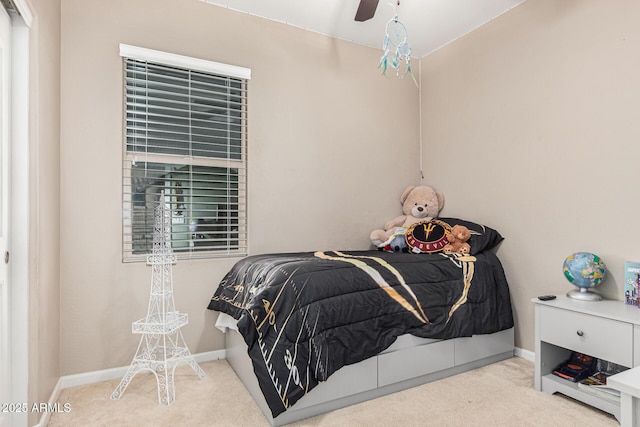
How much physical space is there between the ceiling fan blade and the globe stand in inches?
80.5

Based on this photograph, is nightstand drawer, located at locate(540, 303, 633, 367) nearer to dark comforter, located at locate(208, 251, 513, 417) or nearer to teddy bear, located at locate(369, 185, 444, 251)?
dark comforter, located at locate(208, 251, 513, 417)

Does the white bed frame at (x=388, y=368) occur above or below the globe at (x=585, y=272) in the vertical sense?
below

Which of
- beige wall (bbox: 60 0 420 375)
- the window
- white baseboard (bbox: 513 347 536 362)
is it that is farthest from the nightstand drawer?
the window

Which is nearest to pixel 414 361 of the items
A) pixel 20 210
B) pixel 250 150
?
pixel 250 150

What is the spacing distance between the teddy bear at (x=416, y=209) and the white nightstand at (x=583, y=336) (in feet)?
4.27

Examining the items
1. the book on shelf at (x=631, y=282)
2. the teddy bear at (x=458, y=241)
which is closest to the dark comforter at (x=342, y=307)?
the teddy bear at (x=458, y=241)

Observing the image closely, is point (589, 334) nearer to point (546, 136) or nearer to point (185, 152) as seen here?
point (546, 136)

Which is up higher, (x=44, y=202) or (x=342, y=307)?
(x=44, y=202)

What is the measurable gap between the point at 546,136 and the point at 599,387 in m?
1.60

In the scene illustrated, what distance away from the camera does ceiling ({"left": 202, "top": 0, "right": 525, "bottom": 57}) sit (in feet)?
9.10

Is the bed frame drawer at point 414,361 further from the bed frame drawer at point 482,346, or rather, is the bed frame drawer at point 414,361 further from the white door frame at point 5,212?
the white door frame at point 5,212

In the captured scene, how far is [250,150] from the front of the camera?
9.53 ft

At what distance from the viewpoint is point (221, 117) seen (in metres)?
2.83

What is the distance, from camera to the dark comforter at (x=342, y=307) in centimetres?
185
